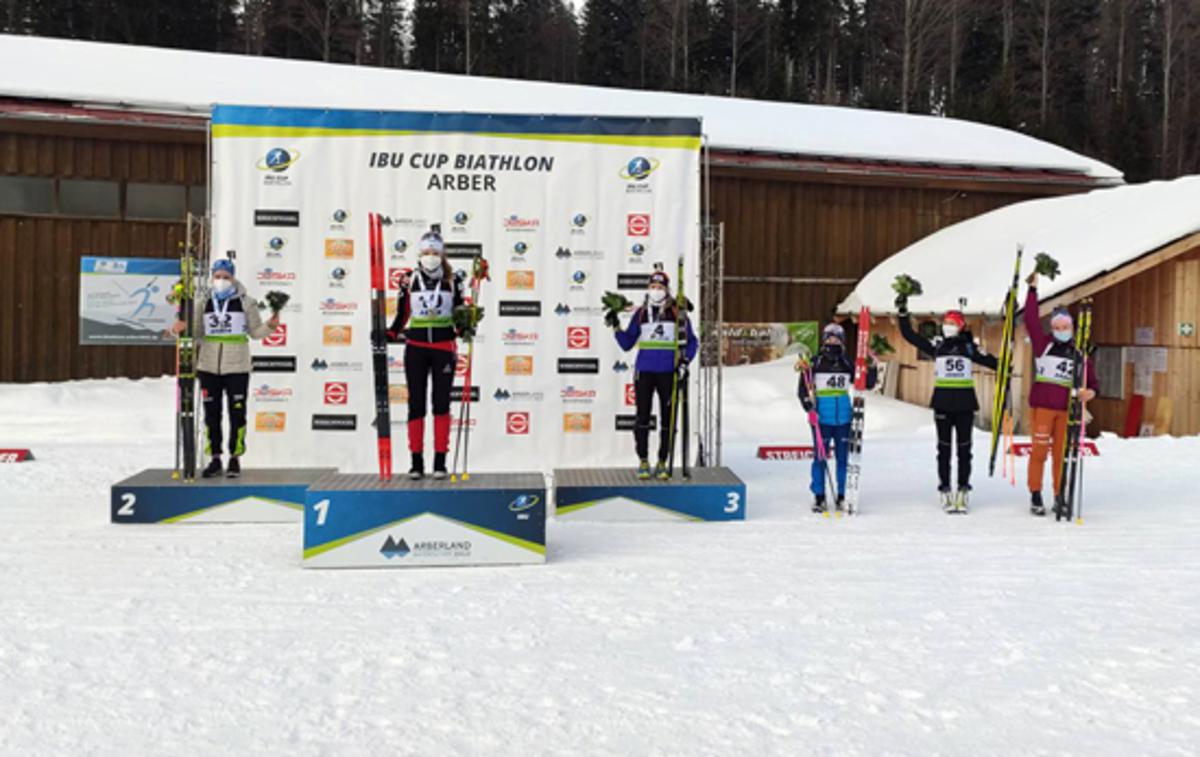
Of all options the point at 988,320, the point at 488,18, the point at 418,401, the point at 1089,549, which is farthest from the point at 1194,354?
the point at 488,18

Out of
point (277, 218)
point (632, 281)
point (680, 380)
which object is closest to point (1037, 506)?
point (680, 380)

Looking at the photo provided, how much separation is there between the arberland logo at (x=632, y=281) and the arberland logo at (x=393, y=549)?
438cm

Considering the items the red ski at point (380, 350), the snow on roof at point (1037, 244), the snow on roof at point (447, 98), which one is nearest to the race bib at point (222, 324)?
the red ski at point (380, 350)

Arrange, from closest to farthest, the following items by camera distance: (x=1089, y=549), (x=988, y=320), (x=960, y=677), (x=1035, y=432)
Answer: (x=960, y=677), (x=1089, y=549), (x=1035, y=432), (x=988, y=320)

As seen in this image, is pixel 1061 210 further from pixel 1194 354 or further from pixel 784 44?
pixel 784 44

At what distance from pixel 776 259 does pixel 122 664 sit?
15984 millimetres

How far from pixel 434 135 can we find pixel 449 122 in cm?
19

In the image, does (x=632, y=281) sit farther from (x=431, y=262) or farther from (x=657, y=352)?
(x=431, y=262)

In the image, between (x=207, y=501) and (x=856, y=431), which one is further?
(x=856, y=431)

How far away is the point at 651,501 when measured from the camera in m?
7.75

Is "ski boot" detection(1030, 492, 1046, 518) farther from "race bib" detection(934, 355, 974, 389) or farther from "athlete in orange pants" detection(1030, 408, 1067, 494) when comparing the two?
"race bib" detection(934, 355, 974, 389)

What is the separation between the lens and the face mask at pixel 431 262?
7.43 metres

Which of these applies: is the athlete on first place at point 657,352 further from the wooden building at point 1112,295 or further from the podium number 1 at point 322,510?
the wooden building at point 1112,295

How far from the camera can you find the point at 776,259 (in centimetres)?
1878
